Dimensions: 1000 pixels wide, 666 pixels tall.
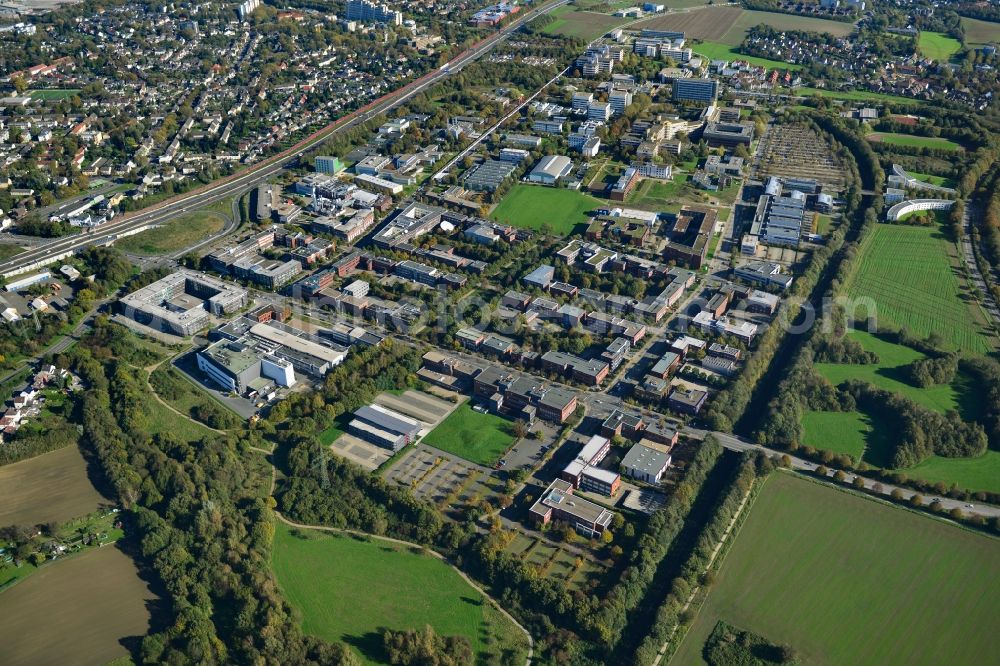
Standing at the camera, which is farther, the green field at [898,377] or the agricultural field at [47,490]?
the green field at [898,377]

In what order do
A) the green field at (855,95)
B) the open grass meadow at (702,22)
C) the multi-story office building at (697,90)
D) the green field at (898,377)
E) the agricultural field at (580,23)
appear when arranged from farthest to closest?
the agricultural field at (580,23) → the open grass meadow at (702,22) → the green field at (855,95) → the multi-story office building at (697,90) → the green field at (898,377)

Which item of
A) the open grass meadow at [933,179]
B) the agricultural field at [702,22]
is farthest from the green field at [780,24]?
the open grass meadow at [933,179]

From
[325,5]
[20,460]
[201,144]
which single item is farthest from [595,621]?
[325,5]

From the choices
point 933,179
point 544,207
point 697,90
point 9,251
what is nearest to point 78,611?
point 9,251

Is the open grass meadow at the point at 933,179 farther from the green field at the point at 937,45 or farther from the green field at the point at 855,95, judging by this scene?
the green field at the point at 937,45

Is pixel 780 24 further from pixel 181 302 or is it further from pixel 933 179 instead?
pixel 181 302

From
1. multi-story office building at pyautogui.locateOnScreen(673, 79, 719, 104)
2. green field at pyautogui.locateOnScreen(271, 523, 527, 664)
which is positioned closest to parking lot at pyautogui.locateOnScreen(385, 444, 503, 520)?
green field at pyautogui.locateOnScreen(271, 523, 527, 664)
